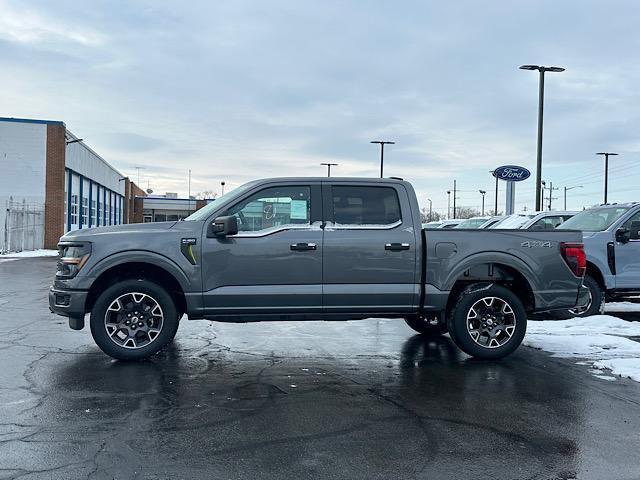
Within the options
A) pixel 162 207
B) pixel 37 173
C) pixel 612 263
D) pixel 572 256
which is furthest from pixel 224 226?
pixel 162 207

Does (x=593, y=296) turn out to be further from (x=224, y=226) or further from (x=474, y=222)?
(x=474, y=222)

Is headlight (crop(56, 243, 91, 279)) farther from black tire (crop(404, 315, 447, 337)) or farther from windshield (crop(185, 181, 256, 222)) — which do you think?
black tire (crop(404, 315, 447, 337))

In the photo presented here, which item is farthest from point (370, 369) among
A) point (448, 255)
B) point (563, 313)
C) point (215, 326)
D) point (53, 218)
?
point (53, 218)

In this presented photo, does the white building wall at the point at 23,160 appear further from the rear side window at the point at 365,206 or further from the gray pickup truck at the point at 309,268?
the rear side window at the point at 365,206

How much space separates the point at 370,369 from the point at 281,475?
310 cm

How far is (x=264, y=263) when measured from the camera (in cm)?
708

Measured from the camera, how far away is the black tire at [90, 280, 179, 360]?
695 centimetres

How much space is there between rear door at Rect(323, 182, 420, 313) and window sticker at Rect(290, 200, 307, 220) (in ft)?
0.77

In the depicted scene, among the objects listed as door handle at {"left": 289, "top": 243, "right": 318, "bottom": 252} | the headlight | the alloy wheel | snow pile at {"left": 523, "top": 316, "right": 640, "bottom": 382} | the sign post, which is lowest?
snow pile at {"left": 523, "top": 316, "right": 640, "bottom": 382}

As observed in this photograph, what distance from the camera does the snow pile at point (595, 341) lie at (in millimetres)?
7257

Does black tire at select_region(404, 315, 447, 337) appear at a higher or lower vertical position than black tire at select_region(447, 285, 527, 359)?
lower

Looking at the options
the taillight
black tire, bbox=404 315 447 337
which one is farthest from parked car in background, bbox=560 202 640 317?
the taillight

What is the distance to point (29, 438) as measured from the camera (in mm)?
4520

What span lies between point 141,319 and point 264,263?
149cm
